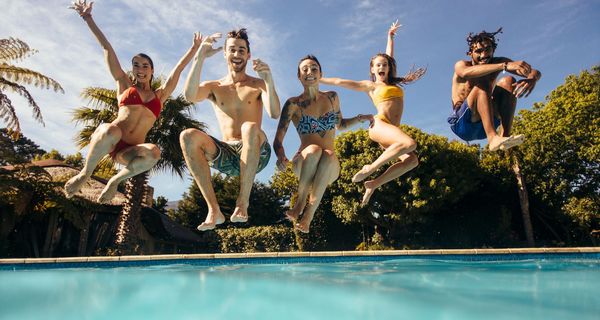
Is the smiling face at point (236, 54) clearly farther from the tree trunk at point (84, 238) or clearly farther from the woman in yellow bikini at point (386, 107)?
the tree trunk at point (84, 238)

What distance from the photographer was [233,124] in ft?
17.9

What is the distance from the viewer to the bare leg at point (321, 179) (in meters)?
5.30

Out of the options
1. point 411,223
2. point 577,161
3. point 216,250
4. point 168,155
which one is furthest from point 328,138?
point 577,161

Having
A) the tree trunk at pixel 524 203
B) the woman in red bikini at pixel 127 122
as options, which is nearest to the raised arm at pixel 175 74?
the woman in red bikini at pixel 127 122

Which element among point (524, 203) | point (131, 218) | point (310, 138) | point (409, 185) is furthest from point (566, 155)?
point (310, 138)

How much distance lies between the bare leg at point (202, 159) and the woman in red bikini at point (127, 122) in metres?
0.47

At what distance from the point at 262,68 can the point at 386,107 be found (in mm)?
2020

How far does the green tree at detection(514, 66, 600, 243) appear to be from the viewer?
71.6 ft

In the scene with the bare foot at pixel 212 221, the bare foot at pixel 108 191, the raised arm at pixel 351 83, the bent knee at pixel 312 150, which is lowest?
the bare foot at pixel 212 221

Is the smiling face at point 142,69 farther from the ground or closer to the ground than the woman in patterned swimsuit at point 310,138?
farther from the ground

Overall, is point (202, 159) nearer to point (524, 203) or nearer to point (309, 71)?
point (309, 71)

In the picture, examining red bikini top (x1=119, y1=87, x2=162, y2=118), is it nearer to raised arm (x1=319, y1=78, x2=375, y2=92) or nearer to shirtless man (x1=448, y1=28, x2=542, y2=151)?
raised arm (x1=319, y1=78, x2=375, y2=92)

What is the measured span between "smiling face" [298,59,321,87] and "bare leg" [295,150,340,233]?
875mm

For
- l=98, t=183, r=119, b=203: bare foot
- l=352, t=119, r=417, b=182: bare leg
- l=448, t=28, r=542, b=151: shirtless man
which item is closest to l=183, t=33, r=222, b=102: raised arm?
l=98, t=183, r=119, b=203: bare foot
